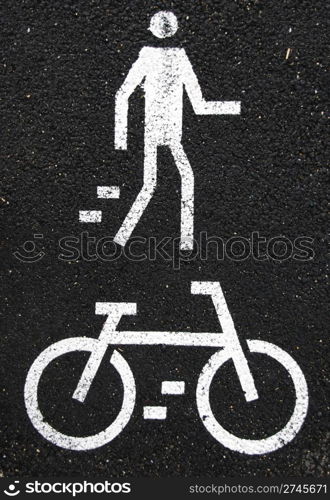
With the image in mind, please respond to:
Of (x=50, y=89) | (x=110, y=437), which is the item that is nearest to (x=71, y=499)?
(x=110, y=437)

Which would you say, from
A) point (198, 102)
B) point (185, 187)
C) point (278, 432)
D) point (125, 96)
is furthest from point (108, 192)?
point (278, 432)

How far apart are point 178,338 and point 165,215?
2.73ft

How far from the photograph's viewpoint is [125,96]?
3.33m

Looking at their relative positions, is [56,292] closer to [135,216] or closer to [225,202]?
[135,216]

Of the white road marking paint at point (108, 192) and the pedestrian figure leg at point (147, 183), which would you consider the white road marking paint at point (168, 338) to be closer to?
the pedestrian figure leg at point (147, 183)

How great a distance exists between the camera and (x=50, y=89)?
11.0ft

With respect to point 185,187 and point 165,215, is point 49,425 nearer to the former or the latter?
point 165,215

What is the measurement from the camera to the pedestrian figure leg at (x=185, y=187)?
334 centimetres

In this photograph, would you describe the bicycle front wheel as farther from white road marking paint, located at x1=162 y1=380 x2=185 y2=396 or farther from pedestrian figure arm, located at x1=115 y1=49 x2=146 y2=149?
pedestrian figure arm, located at x1=115 y1=49 x2=146 y2=149

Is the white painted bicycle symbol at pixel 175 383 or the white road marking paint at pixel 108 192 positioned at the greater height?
the white road marking paint at pixel 108 192

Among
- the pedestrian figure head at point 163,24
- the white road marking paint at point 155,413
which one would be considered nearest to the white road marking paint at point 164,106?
the pedestrian figure head at point 163,24

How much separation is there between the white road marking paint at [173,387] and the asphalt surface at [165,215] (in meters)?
0.04

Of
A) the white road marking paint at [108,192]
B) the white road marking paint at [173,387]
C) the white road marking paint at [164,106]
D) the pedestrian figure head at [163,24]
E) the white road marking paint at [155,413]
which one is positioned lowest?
the white road marking paint at [155,413]

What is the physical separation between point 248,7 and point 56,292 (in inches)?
90.0
